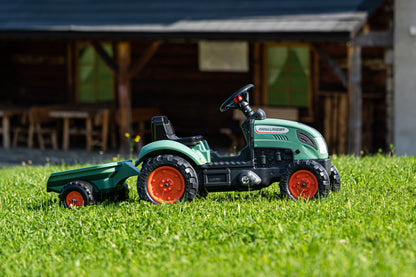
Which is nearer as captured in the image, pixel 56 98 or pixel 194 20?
pixel 194 20

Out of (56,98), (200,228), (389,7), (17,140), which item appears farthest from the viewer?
(56,98)

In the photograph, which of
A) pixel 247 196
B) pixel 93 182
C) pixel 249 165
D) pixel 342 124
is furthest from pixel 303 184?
pixel 342 124

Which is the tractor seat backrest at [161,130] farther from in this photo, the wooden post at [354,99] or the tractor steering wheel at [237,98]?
the wooden post at [354,99]

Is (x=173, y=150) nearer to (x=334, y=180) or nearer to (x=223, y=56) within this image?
(x=334, y=180)

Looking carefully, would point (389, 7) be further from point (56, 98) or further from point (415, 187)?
point (56, 98)

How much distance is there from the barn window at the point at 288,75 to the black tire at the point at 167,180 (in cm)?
787

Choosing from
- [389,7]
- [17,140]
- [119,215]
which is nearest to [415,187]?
[119,215]

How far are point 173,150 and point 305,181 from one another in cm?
121

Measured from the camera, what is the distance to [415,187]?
635 centimetres

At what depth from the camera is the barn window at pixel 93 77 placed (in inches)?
609

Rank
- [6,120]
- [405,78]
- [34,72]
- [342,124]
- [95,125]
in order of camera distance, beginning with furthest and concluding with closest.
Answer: [34,72]
[6,120]
[95,125]
[342,124]
[405,78]

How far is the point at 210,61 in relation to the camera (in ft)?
46.3

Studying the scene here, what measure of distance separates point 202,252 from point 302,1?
27.2 ft

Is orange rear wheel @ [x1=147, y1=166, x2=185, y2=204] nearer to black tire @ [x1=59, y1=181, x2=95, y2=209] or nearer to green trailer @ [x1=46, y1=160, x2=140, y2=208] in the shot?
green trailer @ [x1=46, y1=160, x2=140, y2=208]
